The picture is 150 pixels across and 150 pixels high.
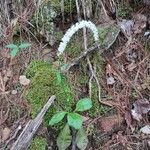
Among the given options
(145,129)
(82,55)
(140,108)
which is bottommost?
(145,129)

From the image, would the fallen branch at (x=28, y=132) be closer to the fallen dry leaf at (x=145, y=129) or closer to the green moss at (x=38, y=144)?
the green moss at (x=38, y=144)

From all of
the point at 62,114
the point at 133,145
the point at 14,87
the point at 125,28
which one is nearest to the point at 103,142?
the point at 133,145

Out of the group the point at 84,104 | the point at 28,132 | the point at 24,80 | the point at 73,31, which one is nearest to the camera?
the point at 28,132

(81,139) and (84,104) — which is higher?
(84,104)

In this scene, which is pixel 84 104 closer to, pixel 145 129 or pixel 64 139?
pixel 64 139

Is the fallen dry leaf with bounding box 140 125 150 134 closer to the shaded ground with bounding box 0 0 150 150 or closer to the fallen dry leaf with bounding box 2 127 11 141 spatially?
the shaded ground with bounding box 0 0 150 150

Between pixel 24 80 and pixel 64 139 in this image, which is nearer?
pixel 64 139

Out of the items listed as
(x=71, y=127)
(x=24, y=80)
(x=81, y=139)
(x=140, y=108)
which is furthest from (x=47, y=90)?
(x=140, y=108)

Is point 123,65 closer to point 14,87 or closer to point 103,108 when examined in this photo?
point 103,108
